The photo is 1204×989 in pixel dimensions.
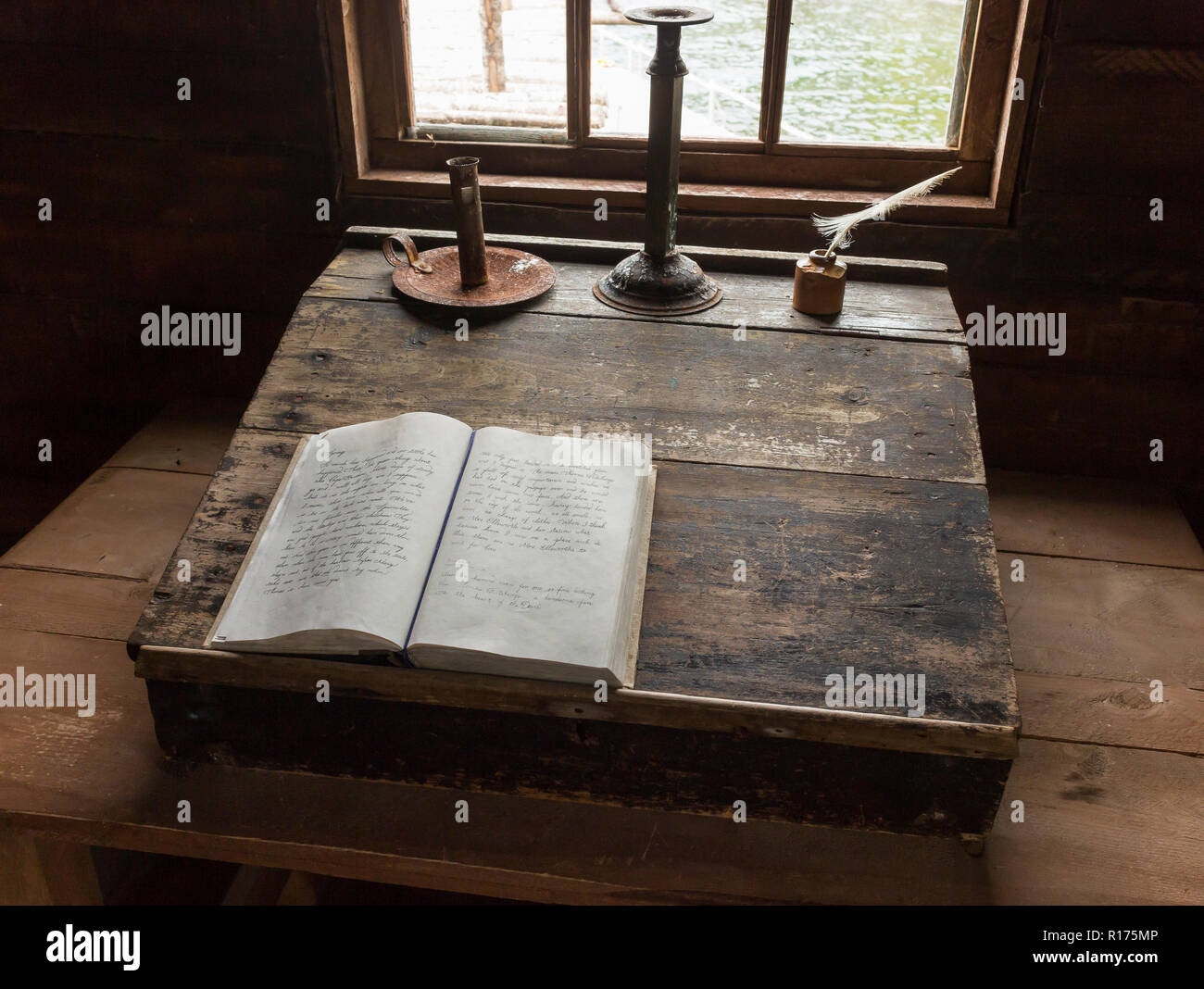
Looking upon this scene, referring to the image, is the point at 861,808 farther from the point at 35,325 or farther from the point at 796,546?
the point at 35,325

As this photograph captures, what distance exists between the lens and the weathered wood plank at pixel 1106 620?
1.39m

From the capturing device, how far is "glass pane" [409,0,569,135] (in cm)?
183

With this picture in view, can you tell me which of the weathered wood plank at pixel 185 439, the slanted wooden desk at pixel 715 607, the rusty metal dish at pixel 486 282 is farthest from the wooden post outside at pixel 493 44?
the weathered wood plank at pixel 185 439

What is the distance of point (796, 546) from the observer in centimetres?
117

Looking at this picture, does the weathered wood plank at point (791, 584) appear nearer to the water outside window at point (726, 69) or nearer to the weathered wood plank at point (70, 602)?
the weathered wood plank at point (70, 602)

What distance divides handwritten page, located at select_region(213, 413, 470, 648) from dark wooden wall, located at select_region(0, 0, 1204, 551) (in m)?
0.79

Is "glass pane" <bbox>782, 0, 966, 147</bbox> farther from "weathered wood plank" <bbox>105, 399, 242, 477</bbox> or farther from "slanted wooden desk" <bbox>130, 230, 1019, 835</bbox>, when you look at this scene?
"weathered wood plank" <bbox>105, 399, 242, 477</bbox>

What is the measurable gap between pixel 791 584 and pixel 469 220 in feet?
2.61

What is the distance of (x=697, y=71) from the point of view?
184cm

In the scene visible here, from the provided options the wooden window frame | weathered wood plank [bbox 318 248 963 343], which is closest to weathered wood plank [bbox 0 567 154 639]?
weathered wood plank [bbox 318 248 963 343]

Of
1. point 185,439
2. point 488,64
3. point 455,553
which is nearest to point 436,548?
point 455,553

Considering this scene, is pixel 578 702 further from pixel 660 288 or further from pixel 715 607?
pixel 660 288

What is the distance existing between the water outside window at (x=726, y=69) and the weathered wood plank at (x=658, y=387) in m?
0.55
